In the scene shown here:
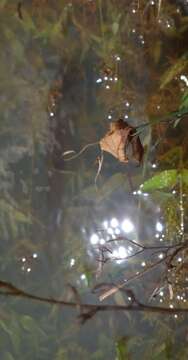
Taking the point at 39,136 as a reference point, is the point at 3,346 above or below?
below

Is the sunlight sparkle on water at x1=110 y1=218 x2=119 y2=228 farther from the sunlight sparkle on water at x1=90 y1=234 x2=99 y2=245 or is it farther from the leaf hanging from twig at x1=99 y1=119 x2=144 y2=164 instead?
the leaf hanging from twig at x1=99 y1=119 x2=144 y2=164

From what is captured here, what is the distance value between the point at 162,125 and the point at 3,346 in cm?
73

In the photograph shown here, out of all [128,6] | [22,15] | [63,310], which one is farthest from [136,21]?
[63,310]

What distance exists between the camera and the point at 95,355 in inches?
52.1

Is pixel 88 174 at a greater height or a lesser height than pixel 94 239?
greater

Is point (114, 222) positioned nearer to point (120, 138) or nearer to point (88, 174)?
point (88, 174)

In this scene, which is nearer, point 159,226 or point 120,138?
point 120,138

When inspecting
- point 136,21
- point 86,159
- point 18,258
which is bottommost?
point 18,258

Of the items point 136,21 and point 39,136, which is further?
point 39,136

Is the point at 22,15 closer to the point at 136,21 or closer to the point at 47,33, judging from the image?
the point at 47,33

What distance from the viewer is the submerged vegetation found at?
1235mm

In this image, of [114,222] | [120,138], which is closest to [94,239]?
[114,222]

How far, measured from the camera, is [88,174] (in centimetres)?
133

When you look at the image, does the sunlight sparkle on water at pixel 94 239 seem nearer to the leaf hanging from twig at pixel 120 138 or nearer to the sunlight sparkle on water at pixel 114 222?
the sunlight sparkle on water at pixel 114 222
